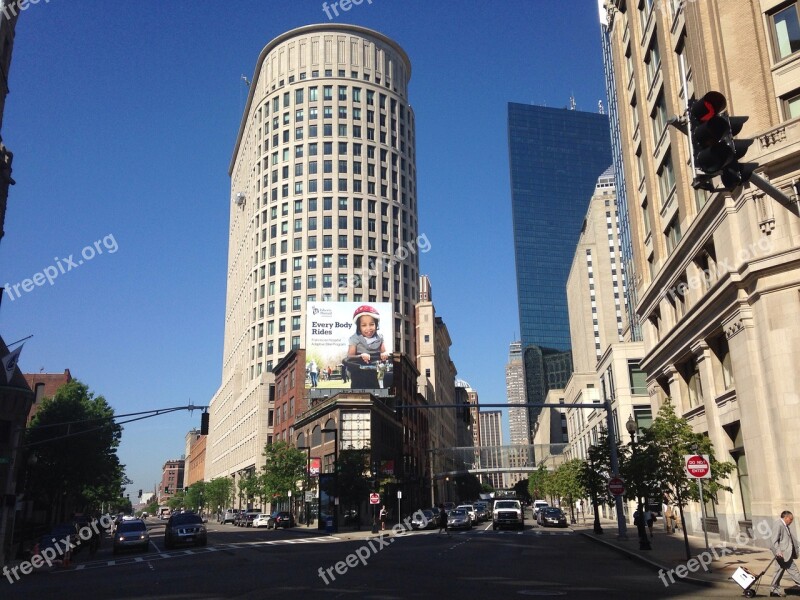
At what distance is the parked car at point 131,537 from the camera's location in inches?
1448

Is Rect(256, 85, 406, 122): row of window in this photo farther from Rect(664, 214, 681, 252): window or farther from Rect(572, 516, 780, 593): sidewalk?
Rect(572, 516, 780, 593): sidewalk

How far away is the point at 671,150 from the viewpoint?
34.9 meters

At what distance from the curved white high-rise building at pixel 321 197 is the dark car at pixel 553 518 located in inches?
2192

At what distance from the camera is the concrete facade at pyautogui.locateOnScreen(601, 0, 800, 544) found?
25.3 m

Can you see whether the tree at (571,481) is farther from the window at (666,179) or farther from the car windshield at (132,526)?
the car windshield at (132,526)

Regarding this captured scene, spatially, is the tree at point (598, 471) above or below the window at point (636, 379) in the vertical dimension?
below

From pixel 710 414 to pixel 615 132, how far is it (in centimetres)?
13348

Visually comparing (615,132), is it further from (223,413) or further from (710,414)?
(710,414)

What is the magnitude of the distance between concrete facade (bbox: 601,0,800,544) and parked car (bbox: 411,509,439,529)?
24.7m

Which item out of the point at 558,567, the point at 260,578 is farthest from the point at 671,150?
the point at 260,578

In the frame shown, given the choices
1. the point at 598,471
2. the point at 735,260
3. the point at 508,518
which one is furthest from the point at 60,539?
the point at 735,260

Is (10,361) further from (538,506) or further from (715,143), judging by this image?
(538,506)

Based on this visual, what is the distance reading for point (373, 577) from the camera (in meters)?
18.6

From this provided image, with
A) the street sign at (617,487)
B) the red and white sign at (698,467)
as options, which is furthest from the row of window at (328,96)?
the red and white sign at (698,467)
